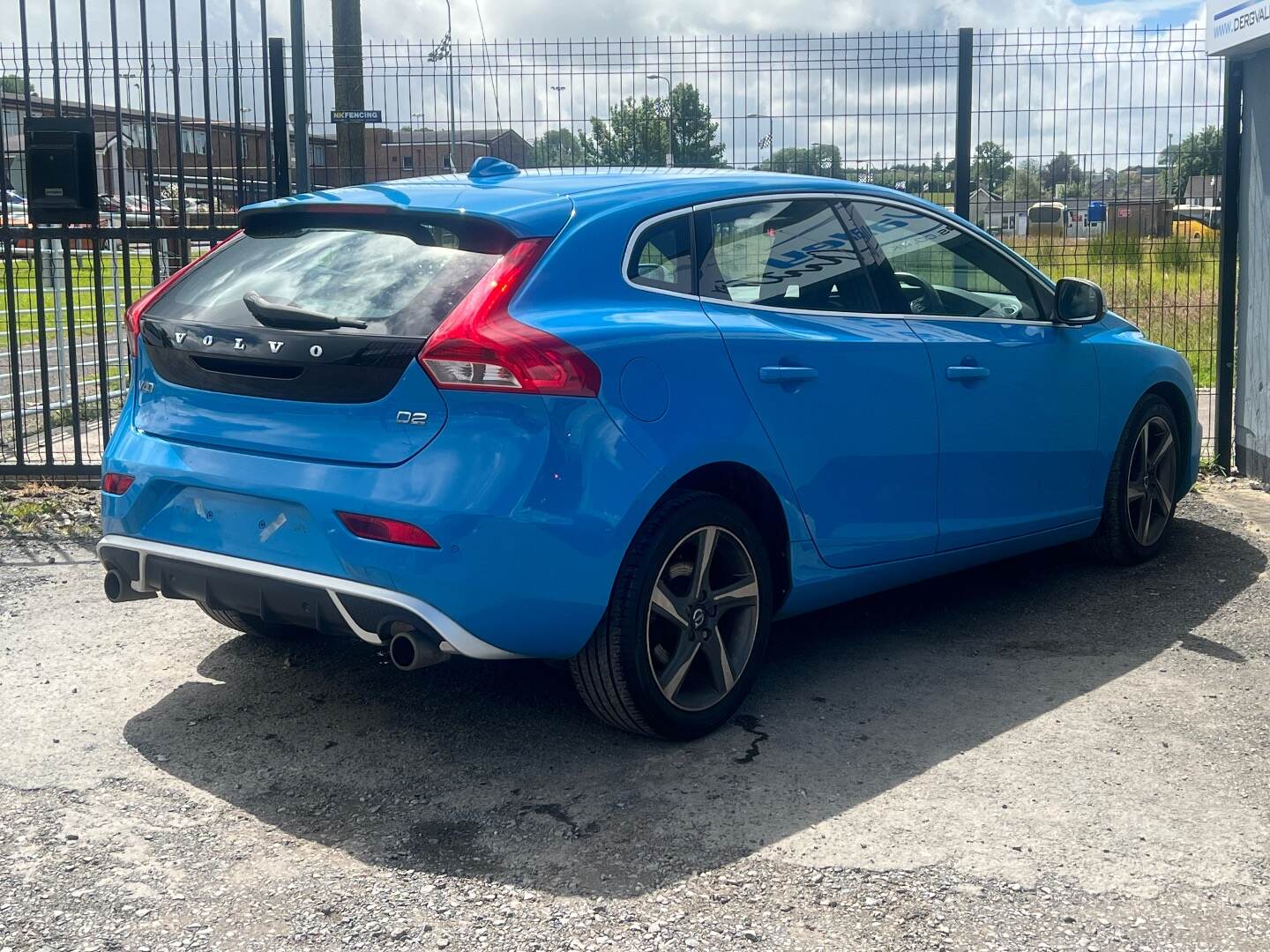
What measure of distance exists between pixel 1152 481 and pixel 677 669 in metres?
3.19

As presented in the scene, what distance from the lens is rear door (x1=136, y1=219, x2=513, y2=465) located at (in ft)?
12.6

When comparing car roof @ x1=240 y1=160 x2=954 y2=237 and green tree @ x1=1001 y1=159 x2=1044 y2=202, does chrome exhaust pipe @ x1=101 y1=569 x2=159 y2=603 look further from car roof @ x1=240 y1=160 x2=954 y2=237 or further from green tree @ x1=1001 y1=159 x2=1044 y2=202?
green tree @ x1=1001 y1=159 x2=1044 y2=202

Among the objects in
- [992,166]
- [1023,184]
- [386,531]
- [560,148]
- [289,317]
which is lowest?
[386,531]

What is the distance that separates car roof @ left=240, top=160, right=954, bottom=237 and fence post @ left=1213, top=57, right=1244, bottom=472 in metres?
4.53

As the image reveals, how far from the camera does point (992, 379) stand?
17.6 feet

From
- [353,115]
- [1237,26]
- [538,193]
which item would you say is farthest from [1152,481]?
[353,115]

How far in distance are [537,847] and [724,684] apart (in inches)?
39.1

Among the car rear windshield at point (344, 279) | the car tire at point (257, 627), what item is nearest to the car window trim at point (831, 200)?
the car rear windshield at point (344, 279)

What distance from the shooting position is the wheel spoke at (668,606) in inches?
163

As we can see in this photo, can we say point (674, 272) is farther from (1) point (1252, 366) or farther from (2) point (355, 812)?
(1) point (1252, 366)

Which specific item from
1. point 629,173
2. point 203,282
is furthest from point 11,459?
point 629,173

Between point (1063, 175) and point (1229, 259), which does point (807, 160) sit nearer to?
point (1063, 175)

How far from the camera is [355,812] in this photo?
3.82 meters

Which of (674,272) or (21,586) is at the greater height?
(674,272)
